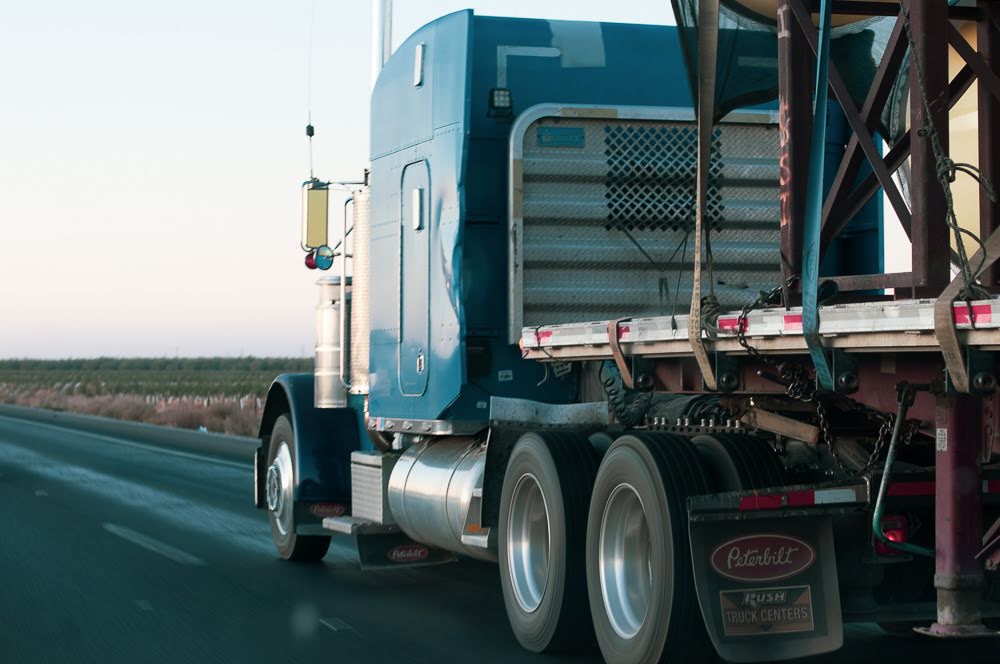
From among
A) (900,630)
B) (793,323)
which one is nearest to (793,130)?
(793,323)

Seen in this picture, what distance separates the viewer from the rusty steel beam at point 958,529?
629 centimetres

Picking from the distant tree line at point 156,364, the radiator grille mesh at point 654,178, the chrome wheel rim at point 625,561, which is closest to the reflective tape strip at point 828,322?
the chrome wheel rim at point 625,561

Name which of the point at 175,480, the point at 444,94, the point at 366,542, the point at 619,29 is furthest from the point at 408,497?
the point at 175,480

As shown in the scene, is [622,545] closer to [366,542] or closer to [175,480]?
[366,542]

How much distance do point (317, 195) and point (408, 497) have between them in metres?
2.92

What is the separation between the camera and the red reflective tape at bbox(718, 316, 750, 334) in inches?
277

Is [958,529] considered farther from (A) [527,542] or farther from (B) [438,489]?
(B) [438,489]

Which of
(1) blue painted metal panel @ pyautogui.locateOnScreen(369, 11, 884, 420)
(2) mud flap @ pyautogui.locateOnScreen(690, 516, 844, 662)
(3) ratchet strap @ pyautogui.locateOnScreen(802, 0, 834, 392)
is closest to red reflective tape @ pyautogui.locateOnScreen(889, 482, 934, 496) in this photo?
(2) mud flap @ pyautogui.locateOnScreen(690, 516, 844, 662)

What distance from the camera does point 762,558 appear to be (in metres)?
7.11

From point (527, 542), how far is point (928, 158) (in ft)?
11.3

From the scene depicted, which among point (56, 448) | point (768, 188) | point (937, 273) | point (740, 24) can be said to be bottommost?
point (56, 448)

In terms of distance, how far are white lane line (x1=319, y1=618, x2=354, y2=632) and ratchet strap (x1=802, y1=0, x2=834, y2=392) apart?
401 centimetres

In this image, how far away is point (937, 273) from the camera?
22.1 feet

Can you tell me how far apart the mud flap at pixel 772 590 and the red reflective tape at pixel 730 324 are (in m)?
0.83
